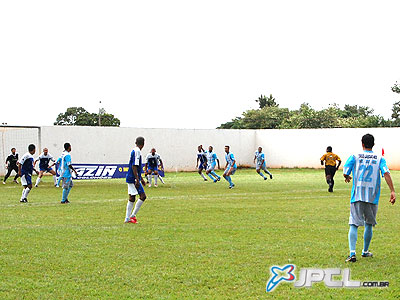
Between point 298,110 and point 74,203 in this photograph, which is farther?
point 298,110

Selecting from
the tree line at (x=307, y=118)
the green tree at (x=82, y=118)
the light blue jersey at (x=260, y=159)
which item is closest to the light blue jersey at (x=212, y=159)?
the light blue jersey at (x=260, y=159)

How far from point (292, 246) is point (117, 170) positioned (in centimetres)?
2221

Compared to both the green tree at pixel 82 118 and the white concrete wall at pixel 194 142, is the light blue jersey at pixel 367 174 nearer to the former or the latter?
the white concrete wall at pixel 194 142

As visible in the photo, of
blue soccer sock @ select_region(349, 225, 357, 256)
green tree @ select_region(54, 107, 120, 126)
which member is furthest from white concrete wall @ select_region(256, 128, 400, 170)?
blue soccer sock @ select_region(349, 225, 357, 256)

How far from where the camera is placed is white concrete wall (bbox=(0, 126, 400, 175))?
41375 millimetres

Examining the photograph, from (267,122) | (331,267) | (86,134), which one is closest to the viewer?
(331,267)

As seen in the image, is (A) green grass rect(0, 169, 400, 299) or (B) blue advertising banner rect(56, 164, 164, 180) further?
(B) blue advertising banner rect(56, 164, 164, 180)

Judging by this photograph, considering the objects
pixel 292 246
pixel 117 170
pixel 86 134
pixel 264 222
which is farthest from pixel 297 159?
pixel 292 246

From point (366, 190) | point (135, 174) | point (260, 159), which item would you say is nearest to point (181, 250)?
point (366, 190)

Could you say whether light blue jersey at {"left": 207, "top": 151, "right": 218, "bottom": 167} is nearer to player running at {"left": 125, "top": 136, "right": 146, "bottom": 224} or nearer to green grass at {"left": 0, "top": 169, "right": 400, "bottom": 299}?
green grass at {"left": 0, "top": 169, "right": 400, "bottom": 299}

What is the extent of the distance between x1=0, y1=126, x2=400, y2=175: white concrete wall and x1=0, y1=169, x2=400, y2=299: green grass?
24.3 metres

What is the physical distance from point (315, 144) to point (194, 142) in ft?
36.0

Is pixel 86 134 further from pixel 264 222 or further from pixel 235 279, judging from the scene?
pixel 235 279

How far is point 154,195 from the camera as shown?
73.7 ft
